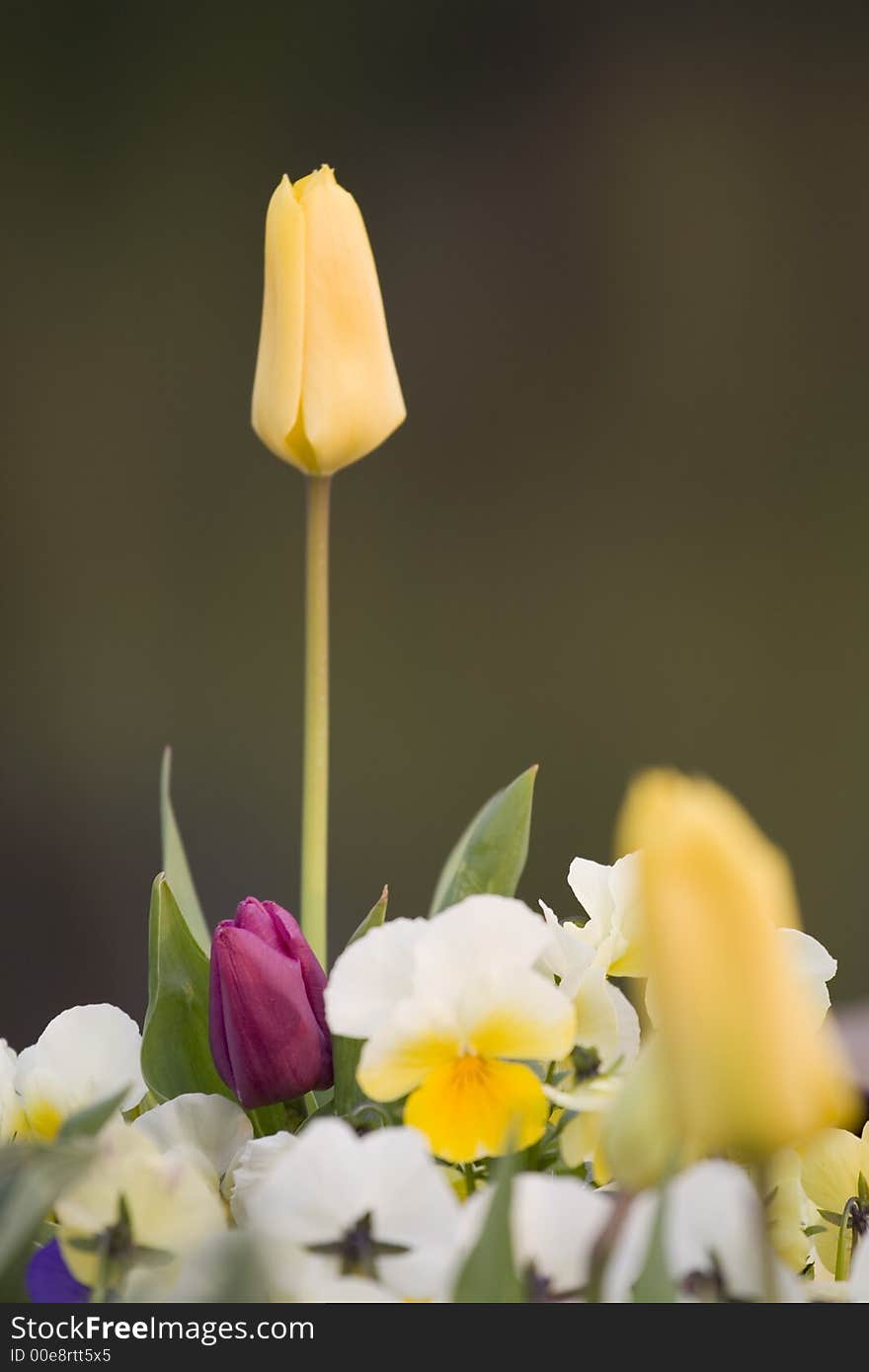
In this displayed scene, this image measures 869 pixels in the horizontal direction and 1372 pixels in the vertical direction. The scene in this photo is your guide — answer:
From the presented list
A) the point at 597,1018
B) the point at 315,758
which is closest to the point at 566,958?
the point at 597,1018

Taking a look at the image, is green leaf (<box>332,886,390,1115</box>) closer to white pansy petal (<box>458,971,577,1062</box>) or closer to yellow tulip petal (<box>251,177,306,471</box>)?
white pansy petal (<box>458,971,577,1062</box>)

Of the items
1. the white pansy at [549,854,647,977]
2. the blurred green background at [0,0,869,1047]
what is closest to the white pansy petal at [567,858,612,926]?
the white pansy at [549,854,647,977]

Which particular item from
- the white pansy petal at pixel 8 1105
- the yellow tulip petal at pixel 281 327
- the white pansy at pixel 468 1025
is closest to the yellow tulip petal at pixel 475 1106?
the white pansy at pixel 468 1025

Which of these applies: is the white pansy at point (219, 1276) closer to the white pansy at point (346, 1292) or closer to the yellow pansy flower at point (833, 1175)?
the white pansy at point (346, 1292)

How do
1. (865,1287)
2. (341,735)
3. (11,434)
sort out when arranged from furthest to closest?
(341,735), (11,434), (865,1287)

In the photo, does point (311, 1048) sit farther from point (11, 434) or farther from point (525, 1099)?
point (11, 434)

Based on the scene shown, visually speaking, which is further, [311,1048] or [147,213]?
[147,213]

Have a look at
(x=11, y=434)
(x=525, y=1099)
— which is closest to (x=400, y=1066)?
(x=525, y=1099)
